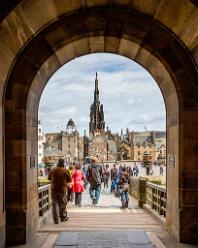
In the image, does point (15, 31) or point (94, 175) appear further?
point (94, 175)

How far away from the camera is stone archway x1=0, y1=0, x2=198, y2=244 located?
26.0 feet

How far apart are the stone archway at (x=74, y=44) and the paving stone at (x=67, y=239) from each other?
0.61 m

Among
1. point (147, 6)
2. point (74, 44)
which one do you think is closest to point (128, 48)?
point (74, 44)

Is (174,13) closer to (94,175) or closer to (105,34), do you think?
(105,34)

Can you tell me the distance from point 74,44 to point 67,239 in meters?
3.99

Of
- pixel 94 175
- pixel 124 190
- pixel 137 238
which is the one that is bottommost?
pixel 137 238

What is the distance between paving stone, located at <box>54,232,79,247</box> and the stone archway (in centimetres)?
61

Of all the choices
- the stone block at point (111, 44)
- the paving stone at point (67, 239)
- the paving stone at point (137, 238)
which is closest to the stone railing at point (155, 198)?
the paving stone at point (137, 238)

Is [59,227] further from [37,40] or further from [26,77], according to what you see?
[37,40]

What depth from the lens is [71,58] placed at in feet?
32.8

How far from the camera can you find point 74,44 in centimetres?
902

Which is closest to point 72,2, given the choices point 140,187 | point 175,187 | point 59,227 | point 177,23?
point 177,23

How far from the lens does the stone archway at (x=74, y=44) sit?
7.91 m

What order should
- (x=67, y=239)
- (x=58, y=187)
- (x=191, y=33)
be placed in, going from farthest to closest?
1. (x=58, y=187)
2. (x=67, y=239)
3. (x=191, y=33)
